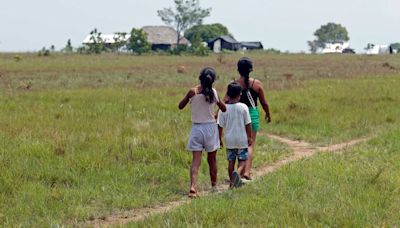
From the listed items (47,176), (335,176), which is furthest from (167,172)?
(335,176)

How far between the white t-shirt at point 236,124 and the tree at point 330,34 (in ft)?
427

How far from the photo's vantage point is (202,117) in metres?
6.31

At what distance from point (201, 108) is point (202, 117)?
0.11m

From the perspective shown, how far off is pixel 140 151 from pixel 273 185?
2.66 metres

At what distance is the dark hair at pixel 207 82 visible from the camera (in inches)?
241

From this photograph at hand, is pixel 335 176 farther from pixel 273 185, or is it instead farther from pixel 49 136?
pixel 49 136

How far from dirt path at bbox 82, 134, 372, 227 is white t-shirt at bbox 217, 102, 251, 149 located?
607mm

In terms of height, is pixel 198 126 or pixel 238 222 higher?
pixel 198 126

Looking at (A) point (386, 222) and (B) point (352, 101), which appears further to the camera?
(B) point (352, 101)

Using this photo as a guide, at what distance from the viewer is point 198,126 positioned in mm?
6355

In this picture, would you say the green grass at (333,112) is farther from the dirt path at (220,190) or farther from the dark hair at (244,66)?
the dark hair at (244,66)

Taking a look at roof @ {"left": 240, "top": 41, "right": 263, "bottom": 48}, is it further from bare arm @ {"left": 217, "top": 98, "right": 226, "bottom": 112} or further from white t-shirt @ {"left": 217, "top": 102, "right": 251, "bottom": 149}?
bare arm @ {"left": 217, "top": 98, "right": 226, "bottom": 112}

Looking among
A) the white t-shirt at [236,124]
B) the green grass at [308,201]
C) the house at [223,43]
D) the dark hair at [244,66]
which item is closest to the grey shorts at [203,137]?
the white t-shirt at [236,124]

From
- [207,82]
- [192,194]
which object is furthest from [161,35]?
[192,194]
